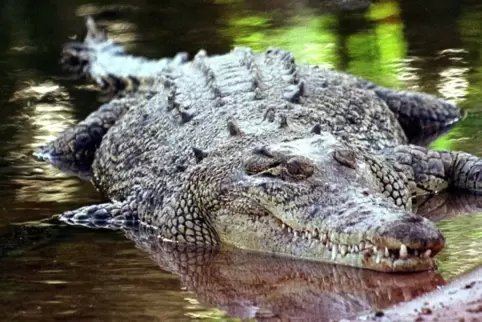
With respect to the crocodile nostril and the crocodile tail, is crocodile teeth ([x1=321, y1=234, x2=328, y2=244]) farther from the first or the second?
the crocodile tail

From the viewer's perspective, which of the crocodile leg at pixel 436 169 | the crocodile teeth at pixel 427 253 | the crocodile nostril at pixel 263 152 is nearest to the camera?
the crocodile teeth at pixel 427 253

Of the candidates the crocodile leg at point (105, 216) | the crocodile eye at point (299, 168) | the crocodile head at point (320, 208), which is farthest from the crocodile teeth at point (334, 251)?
the crocodile leg at point (105, 216)

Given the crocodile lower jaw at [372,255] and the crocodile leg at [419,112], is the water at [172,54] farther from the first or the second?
the crocodile leg at [419,112]

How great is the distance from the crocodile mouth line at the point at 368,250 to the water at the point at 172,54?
86 millimetres

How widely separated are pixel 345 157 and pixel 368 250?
0.82m

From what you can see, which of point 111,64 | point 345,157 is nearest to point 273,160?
point 345,157

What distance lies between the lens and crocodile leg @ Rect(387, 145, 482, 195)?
23.8 ft

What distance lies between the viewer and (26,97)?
38.1 ft

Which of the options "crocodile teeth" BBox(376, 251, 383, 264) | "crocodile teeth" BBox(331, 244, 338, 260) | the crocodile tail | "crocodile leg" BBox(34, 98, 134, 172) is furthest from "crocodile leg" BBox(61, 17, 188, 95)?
"crocodile teeth" BBox(376, 251, 383, 264)

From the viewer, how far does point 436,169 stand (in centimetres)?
735

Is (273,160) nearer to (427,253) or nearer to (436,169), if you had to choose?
(427,253)

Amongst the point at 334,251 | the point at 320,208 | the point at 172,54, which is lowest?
the point at 172,54

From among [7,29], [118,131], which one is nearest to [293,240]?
[118,131]

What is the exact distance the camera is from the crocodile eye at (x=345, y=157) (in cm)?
632
